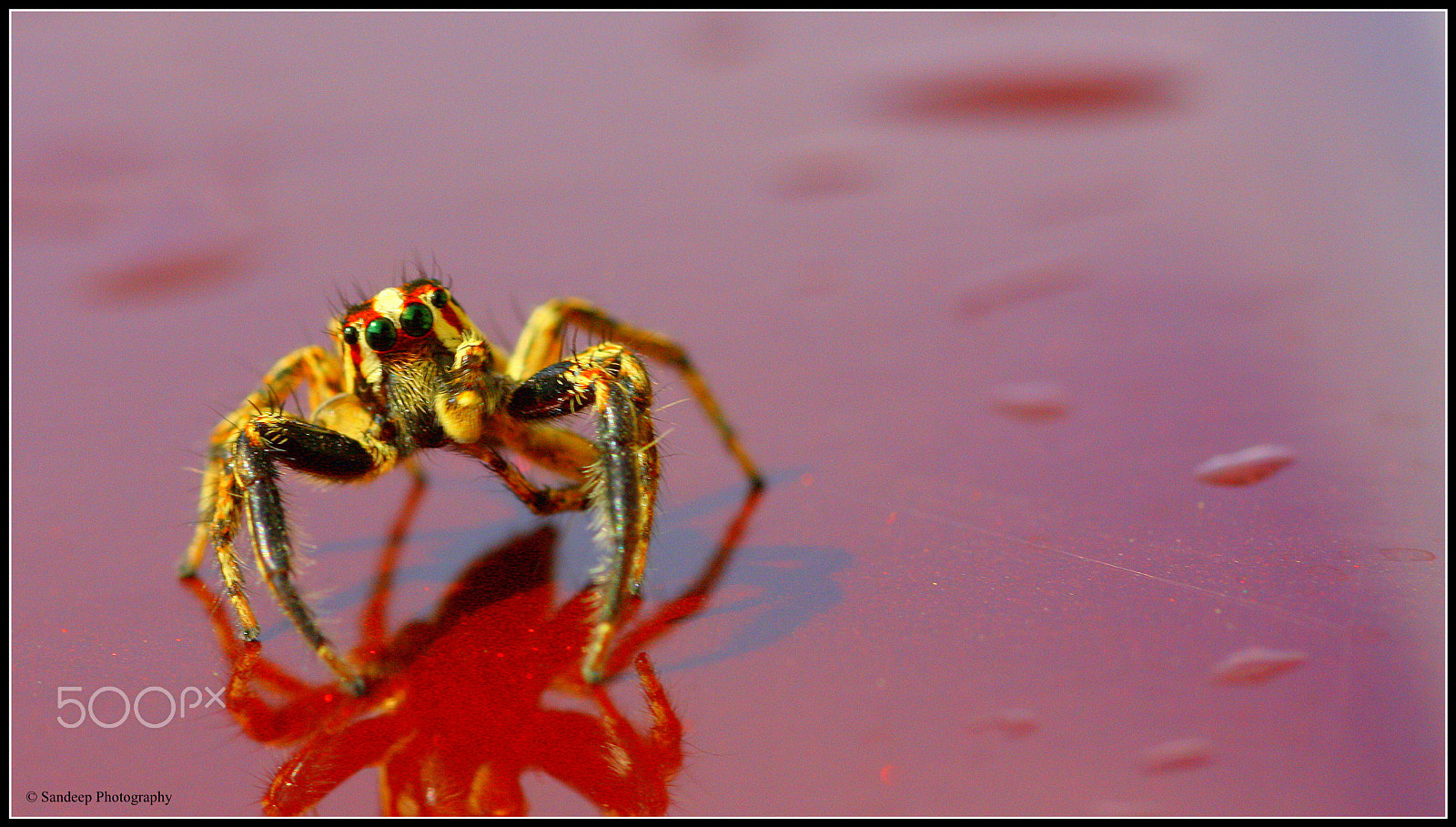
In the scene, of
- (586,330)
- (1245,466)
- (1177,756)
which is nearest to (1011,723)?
(1177,756)

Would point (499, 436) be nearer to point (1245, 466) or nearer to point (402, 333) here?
point (402, 333)

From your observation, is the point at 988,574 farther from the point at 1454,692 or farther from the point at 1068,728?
the point at 1454,692

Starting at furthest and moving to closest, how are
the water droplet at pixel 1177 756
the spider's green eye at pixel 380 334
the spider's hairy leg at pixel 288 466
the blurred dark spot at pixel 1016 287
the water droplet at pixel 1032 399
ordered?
the blurred dark spot at pixel 1016 287 → the water droplet at pixel 1032 399 → the spider's green eye at pixel 380 334 → the spider's hairy leg at pixel 288 466 → the water droplet at pixel 1177 756

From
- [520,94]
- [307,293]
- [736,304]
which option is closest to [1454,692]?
[736,304]

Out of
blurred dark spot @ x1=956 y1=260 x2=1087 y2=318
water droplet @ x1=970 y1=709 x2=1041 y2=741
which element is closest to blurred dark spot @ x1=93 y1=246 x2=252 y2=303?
blurred dark spot @ x1=956 y1=260 x2=1087 y2=318

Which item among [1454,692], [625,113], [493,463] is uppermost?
[625,113]

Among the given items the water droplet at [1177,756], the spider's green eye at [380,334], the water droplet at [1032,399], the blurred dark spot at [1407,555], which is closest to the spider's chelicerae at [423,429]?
the spider's green eye at [380,334]

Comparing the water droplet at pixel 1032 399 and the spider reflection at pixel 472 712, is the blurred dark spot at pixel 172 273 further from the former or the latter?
the water droplet at pixel 1032 399

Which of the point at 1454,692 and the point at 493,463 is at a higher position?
the point at 493,463
